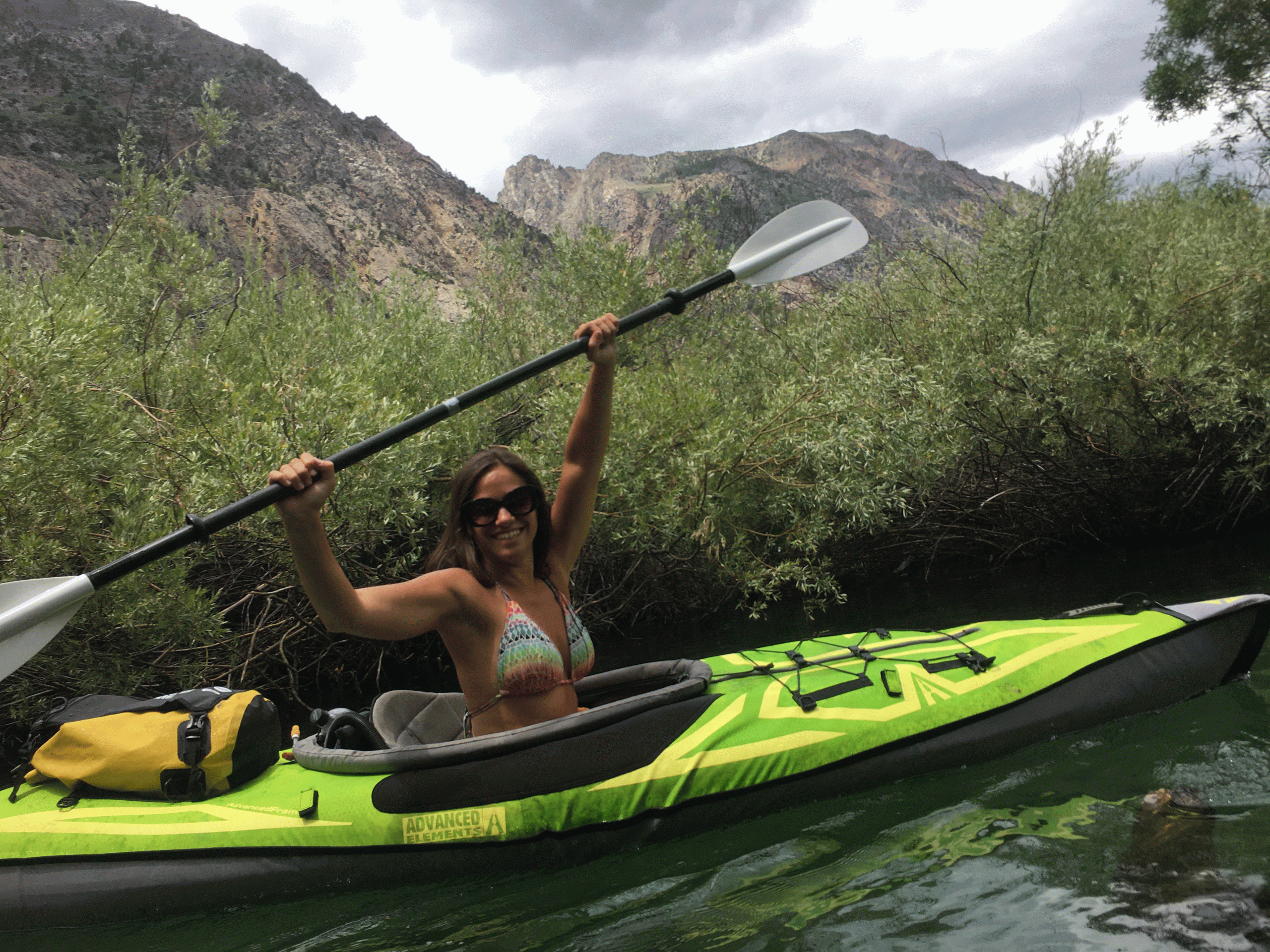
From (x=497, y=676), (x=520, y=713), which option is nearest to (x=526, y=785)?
(x=520, y=713)

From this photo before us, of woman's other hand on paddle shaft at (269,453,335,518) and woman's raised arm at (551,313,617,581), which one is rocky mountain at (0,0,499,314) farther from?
woman's other hand on paddle shaft at (269,453,335,518)

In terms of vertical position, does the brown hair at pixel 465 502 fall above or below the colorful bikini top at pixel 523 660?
above

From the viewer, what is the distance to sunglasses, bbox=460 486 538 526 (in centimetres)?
243

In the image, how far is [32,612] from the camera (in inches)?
90.4

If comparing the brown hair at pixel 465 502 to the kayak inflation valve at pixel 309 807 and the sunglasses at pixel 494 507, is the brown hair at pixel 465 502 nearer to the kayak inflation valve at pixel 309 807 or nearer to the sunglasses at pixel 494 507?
the sunglasses at pixel 494 507

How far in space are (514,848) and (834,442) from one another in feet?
11.5

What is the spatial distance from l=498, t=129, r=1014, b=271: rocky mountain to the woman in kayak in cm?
5356

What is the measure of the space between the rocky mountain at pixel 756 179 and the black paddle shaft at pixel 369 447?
53171 millimetres

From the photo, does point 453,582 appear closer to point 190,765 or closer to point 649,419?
point 190,765

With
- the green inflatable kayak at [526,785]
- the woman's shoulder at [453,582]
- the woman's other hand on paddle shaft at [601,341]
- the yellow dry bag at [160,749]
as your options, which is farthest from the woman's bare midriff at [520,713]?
the woman's other hand on paddle shaft at [601,341]

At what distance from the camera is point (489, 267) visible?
8984 millimetres

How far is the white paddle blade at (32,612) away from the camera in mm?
2293

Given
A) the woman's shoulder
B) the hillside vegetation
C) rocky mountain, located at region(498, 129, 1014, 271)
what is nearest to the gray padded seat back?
the woman's shoulder

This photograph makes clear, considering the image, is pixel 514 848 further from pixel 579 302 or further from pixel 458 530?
pixel 579 302
